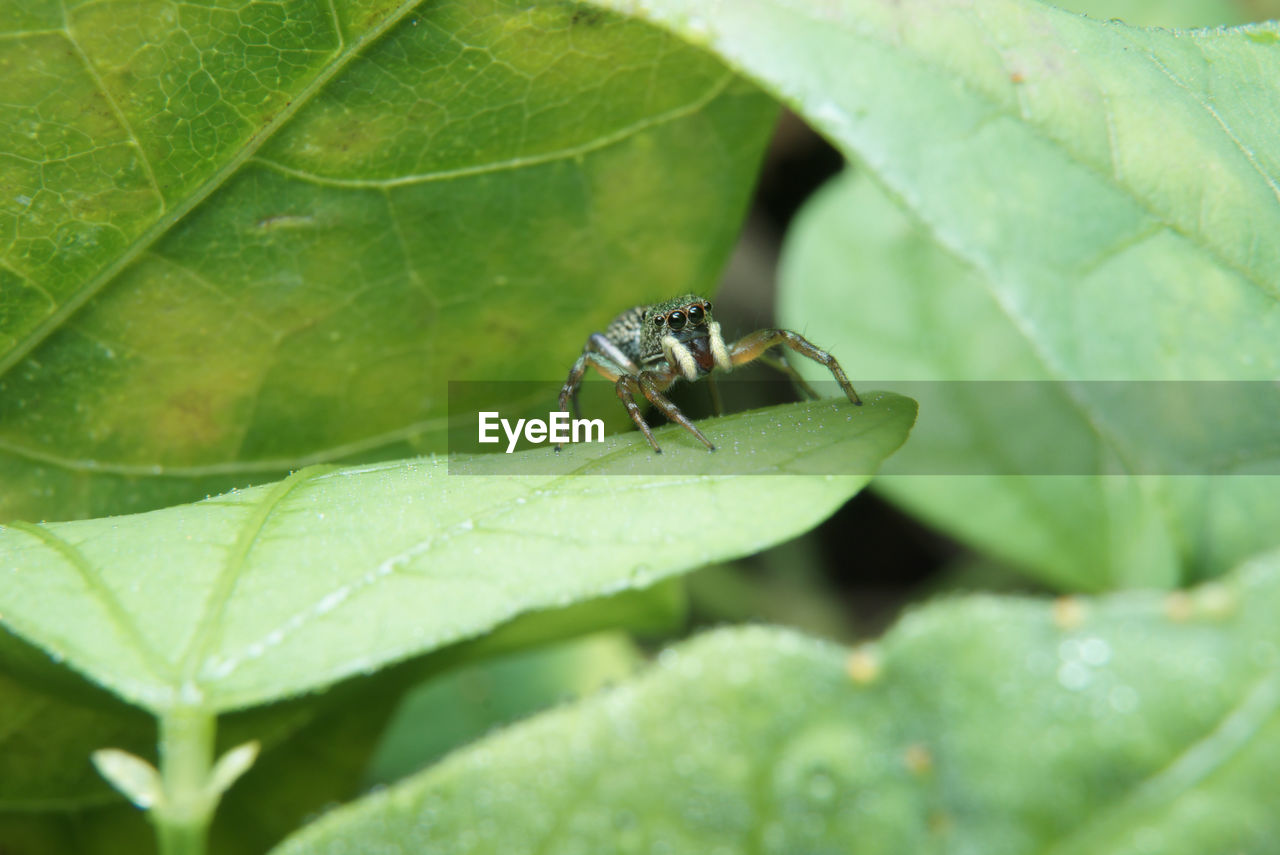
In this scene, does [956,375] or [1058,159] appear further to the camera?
[956,375]

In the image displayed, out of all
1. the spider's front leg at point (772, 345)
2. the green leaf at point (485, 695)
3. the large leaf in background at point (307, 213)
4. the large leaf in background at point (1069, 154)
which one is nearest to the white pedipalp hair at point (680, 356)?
the spider's front leg at point (772, 345)

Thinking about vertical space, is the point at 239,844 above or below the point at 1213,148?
below

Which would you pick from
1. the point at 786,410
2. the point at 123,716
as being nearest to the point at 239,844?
the point at 123,716

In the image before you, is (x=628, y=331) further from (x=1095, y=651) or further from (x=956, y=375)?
(x=1095, y=651)

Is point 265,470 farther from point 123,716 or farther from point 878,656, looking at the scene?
point 878,656

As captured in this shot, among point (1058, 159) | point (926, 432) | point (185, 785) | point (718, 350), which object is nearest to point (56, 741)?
point (185, 785)

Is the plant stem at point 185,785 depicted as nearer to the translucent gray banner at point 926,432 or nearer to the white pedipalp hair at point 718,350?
the translucent gray banner at point 926,432
